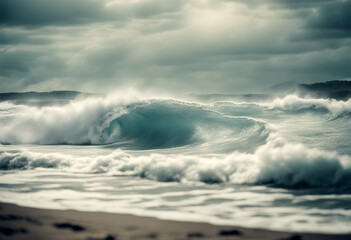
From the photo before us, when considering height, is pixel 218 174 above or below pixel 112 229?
above

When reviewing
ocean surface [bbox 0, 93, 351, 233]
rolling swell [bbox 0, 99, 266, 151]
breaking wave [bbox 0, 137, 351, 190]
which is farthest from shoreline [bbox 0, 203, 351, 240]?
rolling swell [bbox 0, 99, 266, 151]

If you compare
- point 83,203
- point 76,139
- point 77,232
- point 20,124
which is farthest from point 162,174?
point 20,124

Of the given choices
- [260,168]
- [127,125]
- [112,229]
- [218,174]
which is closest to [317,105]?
[127,125]

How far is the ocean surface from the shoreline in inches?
11.5

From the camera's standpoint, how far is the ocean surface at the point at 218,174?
21.4 feet

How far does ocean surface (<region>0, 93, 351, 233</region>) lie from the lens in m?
6.51

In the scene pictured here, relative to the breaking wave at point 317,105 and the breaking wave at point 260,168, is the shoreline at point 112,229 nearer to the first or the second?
the breaking wave at point 260,168

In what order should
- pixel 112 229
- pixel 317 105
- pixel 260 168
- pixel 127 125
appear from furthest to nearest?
pixel 127 125
pixel 317 105
pixel 260 168
pixel 112 229

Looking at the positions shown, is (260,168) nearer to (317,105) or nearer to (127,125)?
(317,105)

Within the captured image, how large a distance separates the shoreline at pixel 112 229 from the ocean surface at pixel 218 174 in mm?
291

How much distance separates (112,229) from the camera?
5.43 m

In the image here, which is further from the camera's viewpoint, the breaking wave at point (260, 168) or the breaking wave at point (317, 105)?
the breaking wave at point (317, 105)

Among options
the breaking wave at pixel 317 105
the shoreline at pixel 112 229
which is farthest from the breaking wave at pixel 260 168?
the breaking wave at pixel 317 105

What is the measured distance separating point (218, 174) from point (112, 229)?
13.1 feet
